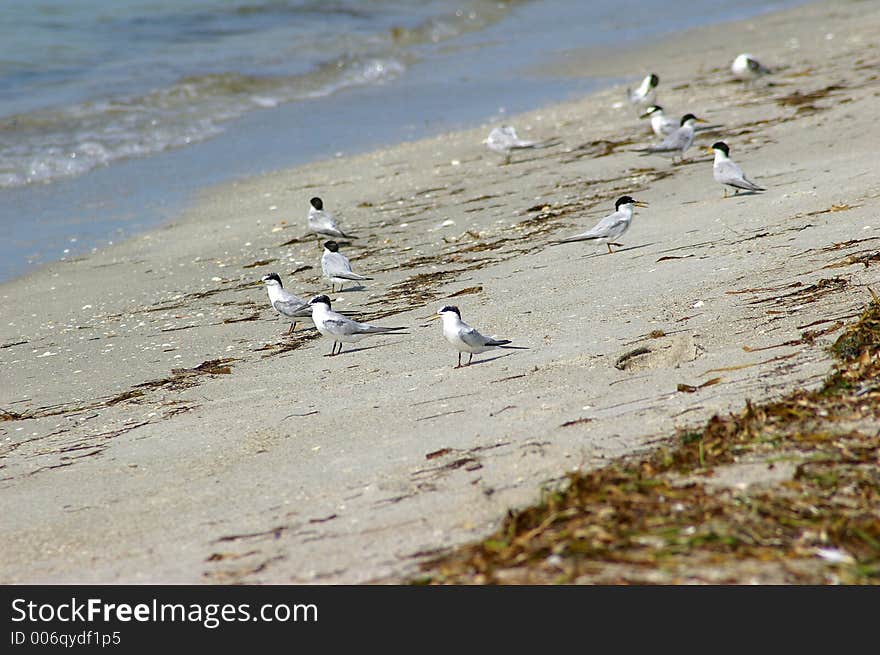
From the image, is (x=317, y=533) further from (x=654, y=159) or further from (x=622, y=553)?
(x=654, y=159)

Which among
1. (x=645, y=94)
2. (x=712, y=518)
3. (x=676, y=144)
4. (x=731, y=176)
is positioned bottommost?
(x=712, y=518)

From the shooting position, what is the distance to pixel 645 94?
12336 millimetres

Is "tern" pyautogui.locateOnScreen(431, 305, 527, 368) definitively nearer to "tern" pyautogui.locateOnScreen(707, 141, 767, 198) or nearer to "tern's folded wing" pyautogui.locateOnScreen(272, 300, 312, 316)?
"tern's folded wing" pyautogui.locateOnScreen(272, 300, 312, 316)

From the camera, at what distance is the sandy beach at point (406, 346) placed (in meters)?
3.62

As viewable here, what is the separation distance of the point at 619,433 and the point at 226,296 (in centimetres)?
427

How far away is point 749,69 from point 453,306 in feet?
26.3

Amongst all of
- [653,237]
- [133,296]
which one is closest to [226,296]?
[133,296]

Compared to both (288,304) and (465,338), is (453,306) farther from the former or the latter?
(288,304)

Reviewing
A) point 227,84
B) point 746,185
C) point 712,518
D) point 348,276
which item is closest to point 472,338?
point 348,276

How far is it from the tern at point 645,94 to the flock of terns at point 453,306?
0.98 meters

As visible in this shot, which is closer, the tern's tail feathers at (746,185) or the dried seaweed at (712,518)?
the dried seaweed at (712,518)

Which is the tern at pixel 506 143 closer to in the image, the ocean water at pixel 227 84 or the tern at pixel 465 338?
the ocean water at pixel 227 84

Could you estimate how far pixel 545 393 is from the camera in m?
4.58

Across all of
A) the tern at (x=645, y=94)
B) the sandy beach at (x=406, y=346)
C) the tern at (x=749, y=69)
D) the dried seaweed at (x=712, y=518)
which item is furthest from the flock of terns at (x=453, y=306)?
the dried seaweed at (x=712, y=518)
